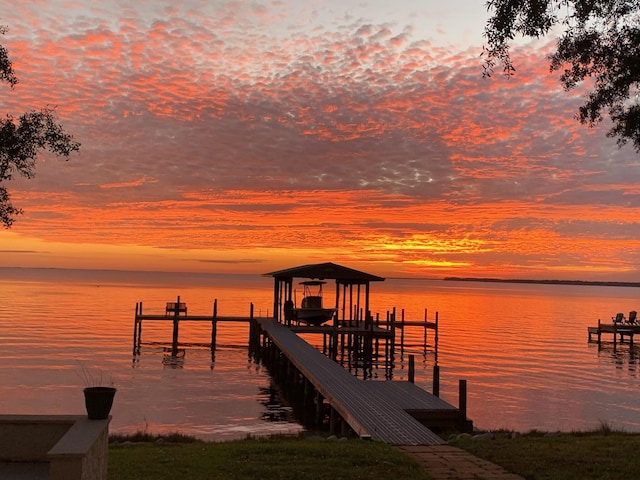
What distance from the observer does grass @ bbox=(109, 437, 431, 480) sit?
9.77 meters

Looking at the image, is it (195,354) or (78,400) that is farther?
(195,354)

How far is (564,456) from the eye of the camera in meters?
11.8

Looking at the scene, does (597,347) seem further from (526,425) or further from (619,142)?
(619,142)

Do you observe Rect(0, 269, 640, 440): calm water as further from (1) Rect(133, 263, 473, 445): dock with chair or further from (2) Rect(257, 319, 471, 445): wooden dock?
(2) Rect(257, 319, 471, 445): wooden dock

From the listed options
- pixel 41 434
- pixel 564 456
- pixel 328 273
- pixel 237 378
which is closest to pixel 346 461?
pixel 564 456

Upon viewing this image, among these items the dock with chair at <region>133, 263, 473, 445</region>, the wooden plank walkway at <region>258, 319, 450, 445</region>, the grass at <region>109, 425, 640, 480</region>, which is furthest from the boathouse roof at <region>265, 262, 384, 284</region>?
the grass at <region>109, 425, 640, 480</region>

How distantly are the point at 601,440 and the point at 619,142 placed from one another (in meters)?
6.70

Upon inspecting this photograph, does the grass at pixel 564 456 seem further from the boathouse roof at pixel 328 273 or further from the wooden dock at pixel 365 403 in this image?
the boathouse roof at pixel 328 273

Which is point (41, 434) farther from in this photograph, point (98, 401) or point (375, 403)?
point (375, 403)

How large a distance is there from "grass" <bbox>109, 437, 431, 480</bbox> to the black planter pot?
5.77ft

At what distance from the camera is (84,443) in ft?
23.8

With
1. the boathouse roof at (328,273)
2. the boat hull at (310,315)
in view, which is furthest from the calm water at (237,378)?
the boathouse roof at (328,273)

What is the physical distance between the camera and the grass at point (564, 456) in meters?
10.4

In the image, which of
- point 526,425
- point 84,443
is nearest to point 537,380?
point 526,425
